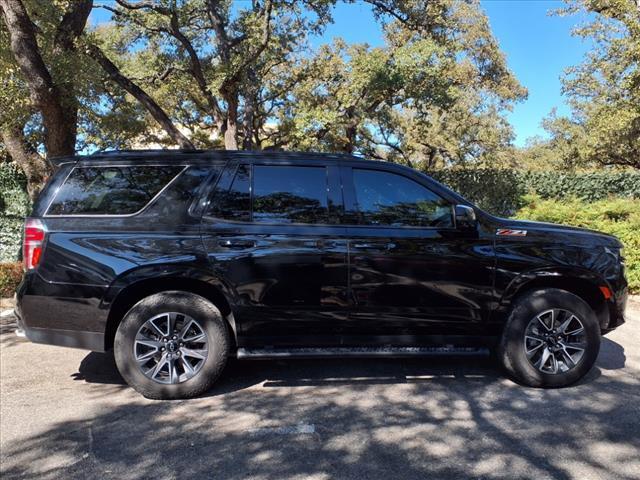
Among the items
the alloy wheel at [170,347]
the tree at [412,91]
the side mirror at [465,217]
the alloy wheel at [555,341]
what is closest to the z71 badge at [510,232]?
the side mirror at [465,217]

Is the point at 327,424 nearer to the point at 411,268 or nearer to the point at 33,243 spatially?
the point at 411,268

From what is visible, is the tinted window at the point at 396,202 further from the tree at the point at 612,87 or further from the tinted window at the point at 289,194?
the tree at the point at 612,87

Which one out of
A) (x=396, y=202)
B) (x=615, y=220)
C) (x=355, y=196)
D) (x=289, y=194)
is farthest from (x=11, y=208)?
(x=615, y=220)

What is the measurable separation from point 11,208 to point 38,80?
4.03m

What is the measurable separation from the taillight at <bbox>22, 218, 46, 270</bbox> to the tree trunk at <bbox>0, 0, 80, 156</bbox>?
495 cm

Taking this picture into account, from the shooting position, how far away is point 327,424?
11.5 feet

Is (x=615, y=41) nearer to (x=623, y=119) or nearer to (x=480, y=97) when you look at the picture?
(x=623, y=119)

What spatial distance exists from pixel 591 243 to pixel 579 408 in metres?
1.36

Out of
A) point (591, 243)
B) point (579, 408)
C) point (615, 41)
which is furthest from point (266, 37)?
point (579, 408)

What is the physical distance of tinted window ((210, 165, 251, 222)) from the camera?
13.1ft

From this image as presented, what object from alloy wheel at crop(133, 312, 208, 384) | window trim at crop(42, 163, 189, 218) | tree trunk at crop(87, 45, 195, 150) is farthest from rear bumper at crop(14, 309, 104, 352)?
tree trunk at crop(87, 45, 195, 150)

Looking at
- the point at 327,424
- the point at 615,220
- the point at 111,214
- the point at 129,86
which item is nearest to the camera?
the point at 327,424

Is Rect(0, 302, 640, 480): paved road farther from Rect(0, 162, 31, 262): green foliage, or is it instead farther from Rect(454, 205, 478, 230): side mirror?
Rect(0, 162, 31, 262): green foliage

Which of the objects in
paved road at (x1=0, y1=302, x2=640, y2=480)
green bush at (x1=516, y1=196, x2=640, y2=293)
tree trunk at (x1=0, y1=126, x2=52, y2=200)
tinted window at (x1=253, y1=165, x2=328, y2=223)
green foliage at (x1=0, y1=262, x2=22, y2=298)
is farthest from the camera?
tree trunk at (x1=0, y1=126, x2=52, y2=200)
